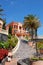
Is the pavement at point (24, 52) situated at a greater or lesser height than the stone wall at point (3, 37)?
lesser

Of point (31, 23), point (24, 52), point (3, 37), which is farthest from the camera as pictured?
point (31, 23)

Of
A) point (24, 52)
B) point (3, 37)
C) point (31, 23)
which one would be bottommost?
point (24, 52)

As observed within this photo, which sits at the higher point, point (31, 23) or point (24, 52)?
point (31, 23)

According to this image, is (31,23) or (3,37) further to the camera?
(31,23)

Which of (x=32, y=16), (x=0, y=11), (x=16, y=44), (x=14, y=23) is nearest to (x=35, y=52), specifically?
(x=16, y=44)

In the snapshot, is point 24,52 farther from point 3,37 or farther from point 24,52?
point 3,37

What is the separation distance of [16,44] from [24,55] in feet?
27.2

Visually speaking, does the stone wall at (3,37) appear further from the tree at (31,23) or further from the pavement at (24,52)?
the tree at (31,23)

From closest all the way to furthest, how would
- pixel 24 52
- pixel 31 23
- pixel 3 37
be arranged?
1. pixel 24 52
2. pixel 3 37
3. pixel 31 23

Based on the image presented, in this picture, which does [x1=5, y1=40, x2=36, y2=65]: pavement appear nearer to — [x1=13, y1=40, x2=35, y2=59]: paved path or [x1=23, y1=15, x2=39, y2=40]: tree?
[x1=13, y1=40, x2=35, y2=59]: paved path

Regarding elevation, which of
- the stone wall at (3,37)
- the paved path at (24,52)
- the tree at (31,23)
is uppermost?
the tree at (31,23)

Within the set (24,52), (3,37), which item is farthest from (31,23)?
(24,52)

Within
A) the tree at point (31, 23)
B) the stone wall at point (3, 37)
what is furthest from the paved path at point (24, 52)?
the tree at point (31, 23)

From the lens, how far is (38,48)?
162 feet
